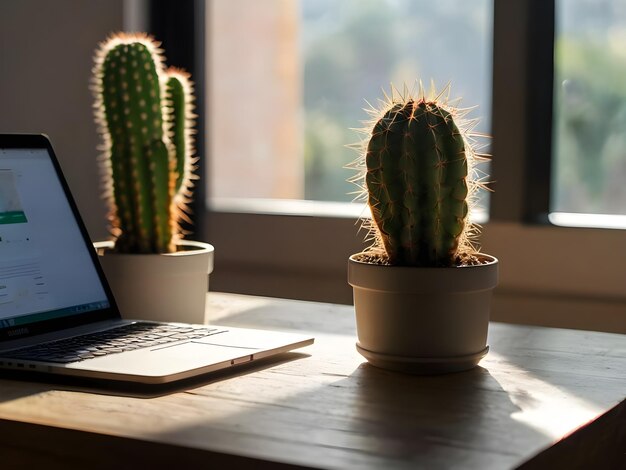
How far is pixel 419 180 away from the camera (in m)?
0.89

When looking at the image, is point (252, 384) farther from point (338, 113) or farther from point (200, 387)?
point (338, 113)

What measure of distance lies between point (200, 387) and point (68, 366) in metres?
0.12

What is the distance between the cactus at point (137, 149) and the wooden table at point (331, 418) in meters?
0.28

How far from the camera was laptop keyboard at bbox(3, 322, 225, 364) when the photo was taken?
0.92 meters

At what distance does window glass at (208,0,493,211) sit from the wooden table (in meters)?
1.07

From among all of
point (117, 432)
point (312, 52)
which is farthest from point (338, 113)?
point (117, 432)

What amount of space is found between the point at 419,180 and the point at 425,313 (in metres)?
0.13

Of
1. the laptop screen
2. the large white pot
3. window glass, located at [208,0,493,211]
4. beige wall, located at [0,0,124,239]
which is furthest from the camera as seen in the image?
beige wall, located at [0,0,124,239]

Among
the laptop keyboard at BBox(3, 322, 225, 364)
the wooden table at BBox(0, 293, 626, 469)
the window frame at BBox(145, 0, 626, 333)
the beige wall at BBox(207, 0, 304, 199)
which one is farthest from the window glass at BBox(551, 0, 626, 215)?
the laptop keyboard at BBox(3, 322, 225, 364)

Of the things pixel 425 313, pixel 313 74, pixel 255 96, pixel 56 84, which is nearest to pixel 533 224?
pixel 313 74

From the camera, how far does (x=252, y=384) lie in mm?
893

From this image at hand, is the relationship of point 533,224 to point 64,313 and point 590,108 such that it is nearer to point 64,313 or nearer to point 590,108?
point 590,108

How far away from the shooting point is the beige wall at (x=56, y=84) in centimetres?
213

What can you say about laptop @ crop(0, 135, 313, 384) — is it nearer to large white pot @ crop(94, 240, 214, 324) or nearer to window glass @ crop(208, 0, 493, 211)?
large white pot @ crop(94, 240, 214, 324)
